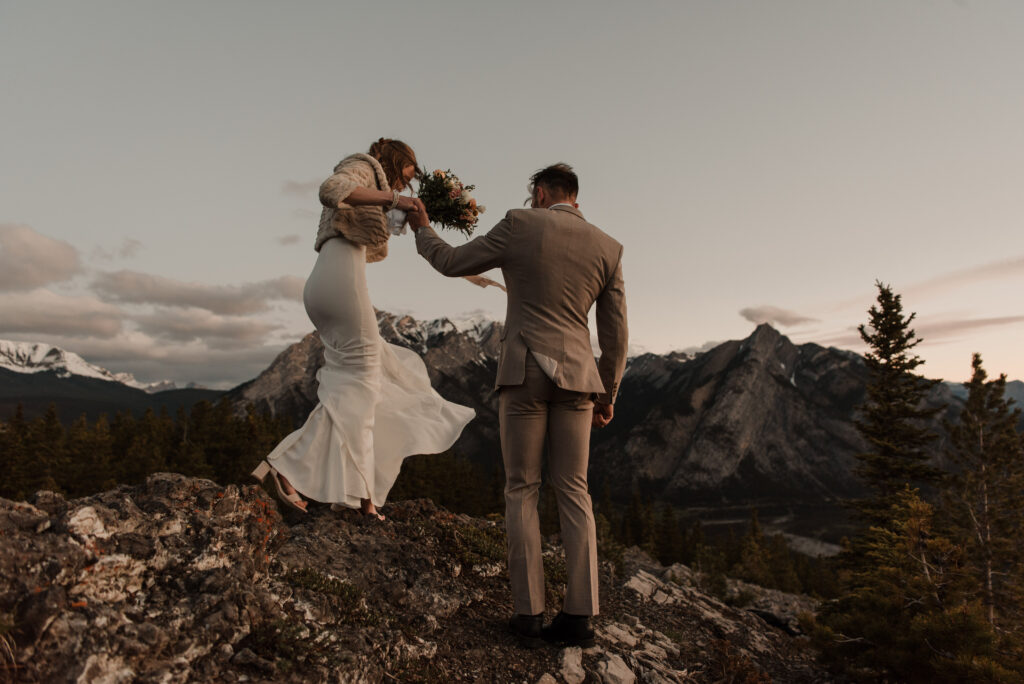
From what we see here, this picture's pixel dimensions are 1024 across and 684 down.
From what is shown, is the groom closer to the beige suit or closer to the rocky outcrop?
the beige suit

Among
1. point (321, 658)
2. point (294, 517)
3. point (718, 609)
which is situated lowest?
point (718, 609)

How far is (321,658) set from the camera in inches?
141

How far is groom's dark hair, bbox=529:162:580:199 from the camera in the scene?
4504 millimetres

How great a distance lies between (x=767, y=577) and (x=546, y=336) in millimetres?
64311

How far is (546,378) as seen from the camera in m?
4.21

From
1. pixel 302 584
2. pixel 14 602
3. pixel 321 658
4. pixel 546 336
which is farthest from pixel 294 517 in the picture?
pixel 546 336

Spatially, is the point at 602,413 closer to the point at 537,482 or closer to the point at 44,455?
the point at 537,482

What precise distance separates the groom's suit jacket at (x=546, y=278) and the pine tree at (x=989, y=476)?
34698mm

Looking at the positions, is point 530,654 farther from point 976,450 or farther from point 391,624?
point 976,450

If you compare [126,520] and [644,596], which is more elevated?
[126,520]

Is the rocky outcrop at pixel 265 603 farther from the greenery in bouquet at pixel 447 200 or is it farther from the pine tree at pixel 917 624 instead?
the greenery in bouquet at pixel 447 200

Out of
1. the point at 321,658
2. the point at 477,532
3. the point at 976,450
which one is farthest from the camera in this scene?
the point at 976,450

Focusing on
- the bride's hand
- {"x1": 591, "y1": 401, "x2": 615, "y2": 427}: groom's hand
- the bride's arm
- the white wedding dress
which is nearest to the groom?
{"x1": 591, "y1": 401, "x2": 615, "y2": 427}: groom's hand

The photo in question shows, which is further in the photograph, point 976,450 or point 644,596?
point 976,450
